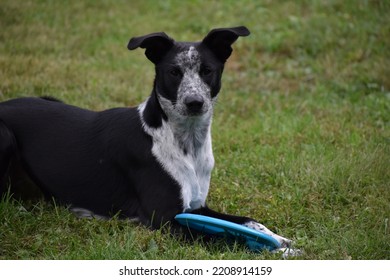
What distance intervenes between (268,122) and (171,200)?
291 cm

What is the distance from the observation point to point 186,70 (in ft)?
14.7

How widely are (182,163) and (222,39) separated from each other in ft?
3.27

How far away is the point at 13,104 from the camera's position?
5039mm

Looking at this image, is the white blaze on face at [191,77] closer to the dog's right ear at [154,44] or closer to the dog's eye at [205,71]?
the dog's eye at [205,71]

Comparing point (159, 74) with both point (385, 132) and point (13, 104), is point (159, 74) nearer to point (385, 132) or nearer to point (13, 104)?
point (13, 104)

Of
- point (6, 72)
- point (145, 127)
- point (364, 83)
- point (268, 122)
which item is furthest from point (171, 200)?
point (364, 83)

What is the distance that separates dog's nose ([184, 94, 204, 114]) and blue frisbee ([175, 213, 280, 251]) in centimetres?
76

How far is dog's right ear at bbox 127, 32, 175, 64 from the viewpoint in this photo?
4414 mm

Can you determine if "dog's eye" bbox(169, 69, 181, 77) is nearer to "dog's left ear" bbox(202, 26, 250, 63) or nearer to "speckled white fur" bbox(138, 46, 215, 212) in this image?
"speckled white fur" bbox(138, 46, 215, 212)

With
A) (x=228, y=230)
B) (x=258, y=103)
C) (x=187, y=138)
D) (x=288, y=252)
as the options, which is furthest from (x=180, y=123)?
(x=258, y=103)

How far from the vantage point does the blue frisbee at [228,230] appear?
417 centimetres

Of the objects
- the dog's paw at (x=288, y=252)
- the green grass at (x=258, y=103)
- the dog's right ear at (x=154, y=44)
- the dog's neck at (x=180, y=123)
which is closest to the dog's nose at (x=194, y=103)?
the dog's neck at (x=180, y=123)

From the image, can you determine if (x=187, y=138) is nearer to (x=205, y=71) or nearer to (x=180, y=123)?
(x=180, y=123)

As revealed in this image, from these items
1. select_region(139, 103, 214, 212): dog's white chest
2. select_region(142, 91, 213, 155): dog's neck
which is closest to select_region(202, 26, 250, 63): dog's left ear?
select_region(142, 91, 213, 155): dog's neck
